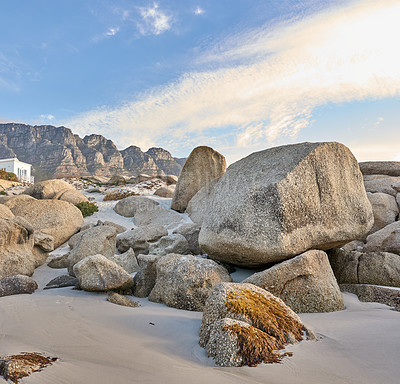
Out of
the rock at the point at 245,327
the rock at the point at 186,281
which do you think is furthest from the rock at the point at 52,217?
the rock at the point at 245,327

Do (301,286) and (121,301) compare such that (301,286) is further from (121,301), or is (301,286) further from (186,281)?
(121,301)

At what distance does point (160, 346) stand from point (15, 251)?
6495mm

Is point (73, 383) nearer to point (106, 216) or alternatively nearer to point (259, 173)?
point (259, 173)

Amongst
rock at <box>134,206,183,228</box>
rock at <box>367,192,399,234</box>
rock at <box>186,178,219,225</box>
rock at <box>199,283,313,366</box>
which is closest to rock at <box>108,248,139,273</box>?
rock at <box>199,283,313,366</box>

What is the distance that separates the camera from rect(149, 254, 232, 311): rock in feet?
17.8

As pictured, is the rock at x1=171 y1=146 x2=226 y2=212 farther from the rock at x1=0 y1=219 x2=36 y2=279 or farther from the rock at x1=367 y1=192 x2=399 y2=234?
the rock at x1=0 y1=219 x2=36 y2=279

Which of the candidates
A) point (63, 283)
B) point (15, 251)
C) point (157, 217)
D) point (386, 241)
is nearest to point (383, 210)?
point (386, 241)

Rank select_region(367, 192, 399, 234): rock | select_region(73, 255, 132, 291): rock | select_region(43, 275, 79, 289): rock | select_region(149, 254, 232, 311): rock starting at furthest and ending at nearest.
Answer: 1. select_region(367, 192, 399, 234): rock
2. select_region(43, 275, 79, 289): rock
3. select_region(73, 255, 132, 291): rock
4. select_region(149, 254, 232, 311): rock

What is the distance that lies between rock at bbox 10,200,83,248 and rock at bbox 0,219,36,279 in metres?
2.75

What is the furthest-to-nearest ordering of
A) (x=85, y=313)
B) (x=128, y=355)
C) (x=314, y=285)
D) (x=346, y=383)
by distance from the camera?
(x=314, y=285) → (x=85, y=313) → (x=128, y=355) → (x=346, y=383)

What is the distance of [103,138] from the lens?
494 ft

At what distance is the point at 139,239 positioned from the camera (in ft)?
33.7

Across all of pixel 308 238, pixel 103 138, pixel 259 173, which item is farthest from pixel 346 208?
pixel 103 138

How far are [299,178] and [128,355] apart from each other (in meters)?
4.88
